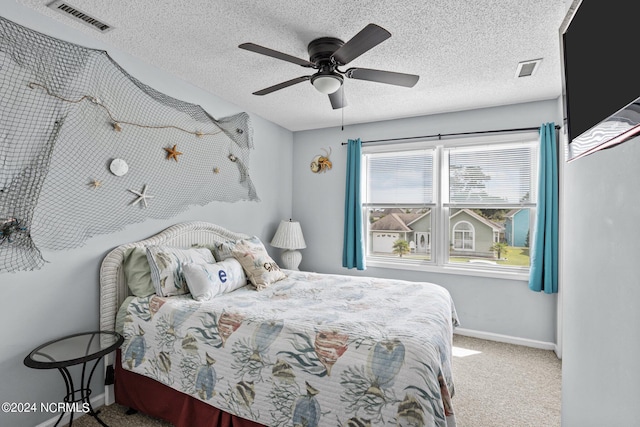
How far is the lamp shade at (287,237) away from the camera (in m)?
3.93

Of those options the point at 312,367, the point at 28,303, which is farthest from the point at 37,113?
the point at 312,367

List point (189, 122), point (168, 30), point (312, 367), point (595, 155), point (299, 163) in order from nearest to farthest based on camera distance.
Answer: point (595, 155) < point (312, 367) < point (168, 30) < point (189, 122) < point (299, 163)

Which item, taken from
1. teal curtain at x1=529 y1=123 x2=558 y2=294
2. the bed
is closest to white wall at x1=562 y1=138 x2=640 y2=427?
the bed

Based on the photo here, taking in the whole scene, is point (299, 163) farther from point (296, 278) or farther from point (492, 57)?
point (492, 57)

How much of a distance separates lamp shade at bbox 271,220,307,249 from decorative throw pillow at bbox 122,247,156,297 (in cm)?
176

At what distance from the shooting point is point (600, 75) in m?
0.84

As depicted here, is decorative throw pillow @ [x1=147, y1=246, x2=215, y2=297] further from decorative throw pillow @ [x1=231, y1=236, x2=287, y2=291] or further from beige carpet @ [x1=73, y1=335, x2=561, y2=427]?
beige carpet @ [x1=73, y1=335, x2=561, y2=427]

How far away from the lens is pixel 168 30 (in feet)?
6.98

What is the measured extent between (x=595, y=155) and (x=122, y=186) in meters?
2.76

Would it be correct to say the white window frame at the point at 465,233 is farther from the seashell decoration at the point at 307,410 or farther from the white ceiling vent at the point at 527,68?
the seashell decoration at the point at 307,410

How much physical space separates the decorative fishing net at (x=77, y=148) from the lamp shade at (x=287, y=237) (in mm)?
1207

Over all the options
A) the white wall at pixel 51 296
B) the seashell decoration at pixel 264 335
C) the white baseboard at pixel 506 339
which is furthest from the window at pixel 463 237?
the white wall at pixel 51 296

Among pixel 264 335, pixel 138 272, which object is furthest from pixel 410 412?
pixel 138 272

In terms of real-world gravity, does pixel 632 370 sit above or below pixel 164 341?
above
